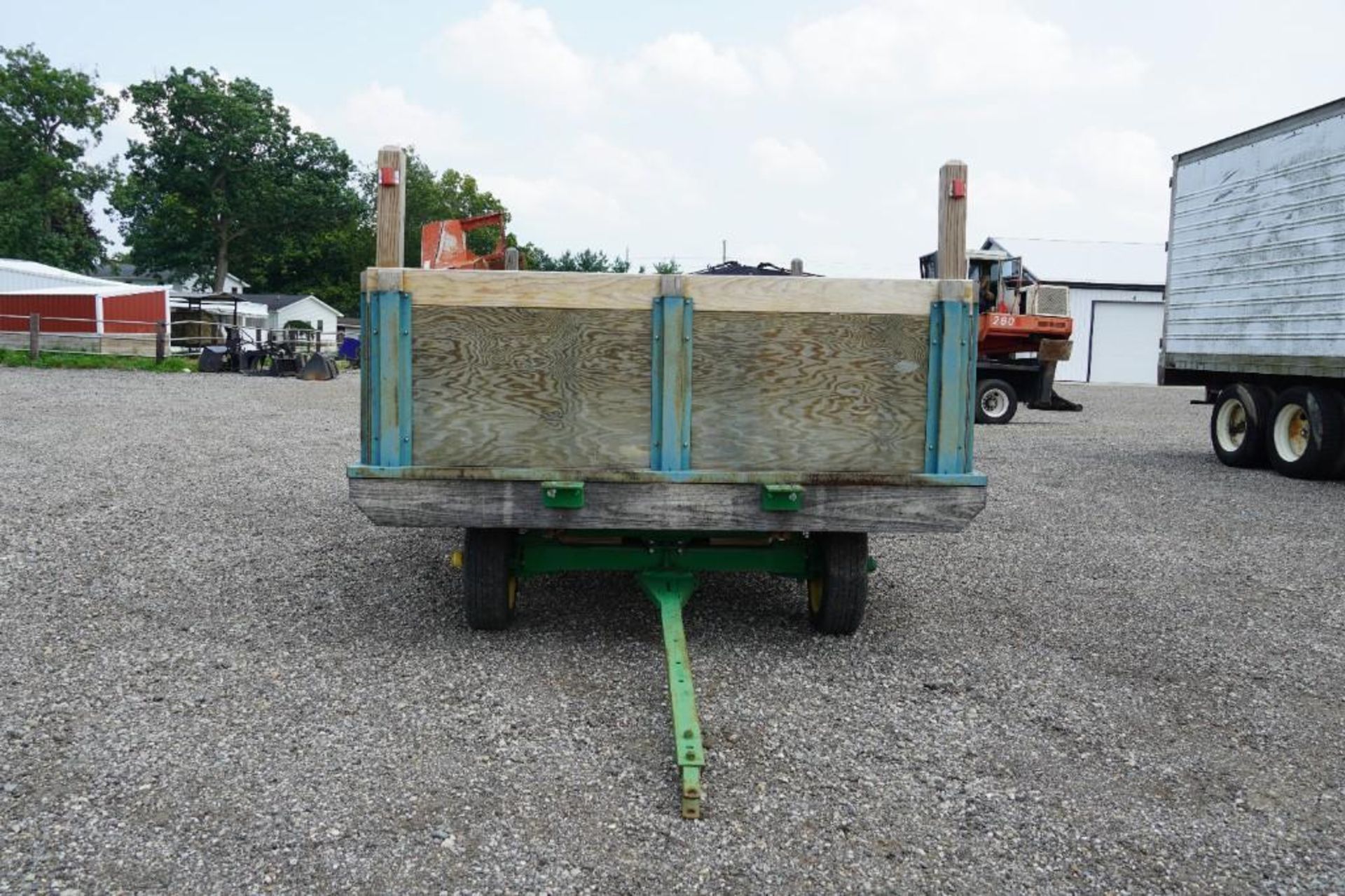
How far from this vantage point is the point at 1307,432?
37.7 ft

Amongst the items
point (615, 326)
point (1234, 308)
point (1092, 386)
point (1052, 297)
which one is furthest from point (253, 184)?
point (615, 326)

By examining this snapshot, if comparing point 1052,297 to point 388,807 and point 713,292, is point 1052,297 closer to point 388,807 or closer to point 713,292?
point 713,292

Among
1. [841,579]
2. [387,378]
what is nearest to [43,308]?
[387,378]

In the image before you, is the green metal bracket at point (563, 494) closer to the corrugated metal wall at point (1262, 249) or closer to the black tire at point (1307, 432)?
the corrugated metal wall at point (1262, 249)

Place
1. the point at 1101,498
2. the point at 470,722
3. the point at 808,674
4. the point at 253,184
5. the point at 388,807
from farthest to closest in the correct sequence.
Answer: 1. the point at 253,184
2. the point at 1101,498
3. the point at 808,674
4. the point at 470,722
5. the point at 388,807

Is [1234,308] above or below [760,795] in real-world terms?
above

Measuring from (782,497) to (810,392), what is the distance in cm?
43

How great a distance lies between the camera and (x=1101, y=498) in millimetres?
9875

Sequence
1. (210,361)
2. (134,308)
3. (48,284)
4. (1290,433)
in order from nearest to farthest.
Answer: (1290,433) < (210,361) < (134,308) < (48,284)

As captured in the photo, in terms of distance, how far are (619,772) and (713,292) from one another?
1.86 m

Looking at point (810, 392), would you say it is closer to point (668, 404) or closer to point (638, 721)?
point (668, 404)

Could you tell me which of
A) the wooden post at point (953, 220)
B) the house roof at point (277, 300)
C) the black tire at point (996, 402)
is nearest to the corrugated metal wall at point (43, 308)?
the house roof at point (277, 300)

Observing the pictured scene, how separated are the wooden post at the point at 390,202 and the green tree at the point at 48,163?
58.0 meters

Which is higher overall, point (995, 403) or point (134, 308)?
point (134, 308)
